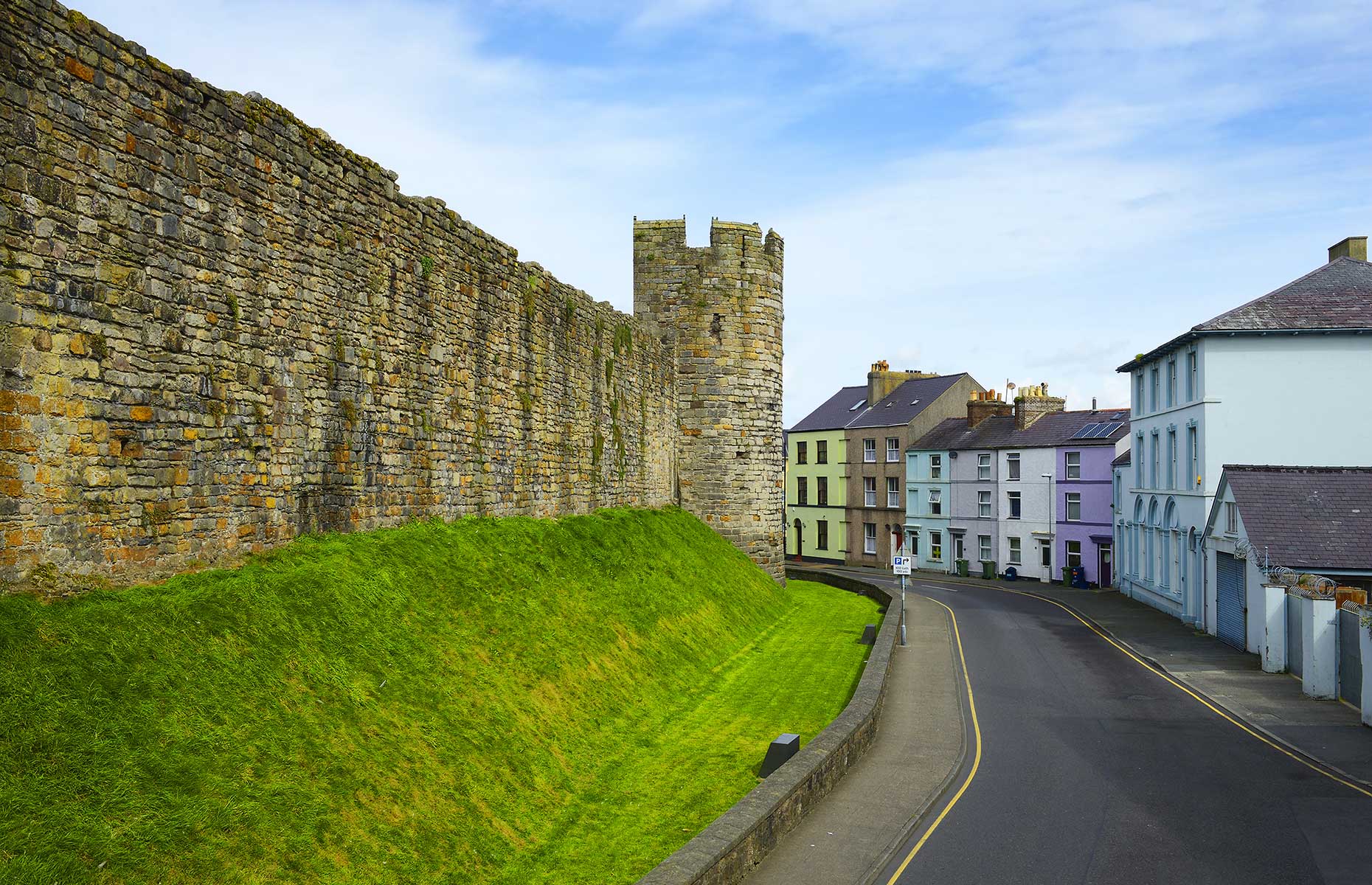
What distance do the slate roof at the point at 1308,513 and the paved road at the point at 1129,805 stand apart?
241 inches

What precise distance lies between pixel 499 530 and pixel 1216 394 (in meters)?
22.4

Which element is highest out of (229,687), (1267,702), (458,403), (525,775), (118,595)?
(458,403)

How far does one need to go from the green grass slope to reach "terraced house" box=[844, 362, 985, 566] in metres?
37.5

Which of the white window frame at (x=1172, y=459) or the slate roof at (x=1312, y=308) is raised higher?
the slate roof at (x=1312, y=308)

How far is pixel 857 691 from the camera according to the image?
1566cm

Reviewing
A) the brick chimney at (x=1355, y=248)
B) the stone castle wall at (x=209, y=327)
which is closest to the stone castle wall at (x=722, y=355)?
the stone castle wall at (x=209, y=327)

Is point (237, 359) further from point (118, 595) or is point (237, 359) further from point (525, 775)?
point (525, 775)

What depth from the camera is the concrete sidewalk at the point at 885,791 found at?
31.4 feet

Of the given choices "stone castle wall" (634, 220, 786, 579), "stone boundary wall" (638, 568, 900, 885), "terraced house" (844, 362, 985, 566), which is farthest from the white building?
"terraced house" (844, 362, 985, 566)

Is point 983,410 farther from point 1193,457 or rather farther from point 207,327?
point 207,327

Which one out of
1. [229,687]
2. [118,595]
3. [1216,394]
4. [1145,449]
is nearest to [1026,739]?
[229,687]

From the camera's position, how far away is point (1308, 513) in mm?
23375

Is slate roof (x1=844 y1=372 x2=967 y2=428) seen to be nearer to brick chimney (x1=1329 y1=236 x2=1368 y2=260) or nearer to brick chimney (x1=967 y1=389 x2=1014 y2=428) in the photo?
brick chimney (x1=967 y1=389 x2=1014 y2=428)

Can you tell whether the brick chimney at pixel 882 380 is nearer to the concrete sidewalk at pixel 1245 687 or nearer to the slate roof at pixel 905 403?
the slate roof at pixel 905 403
